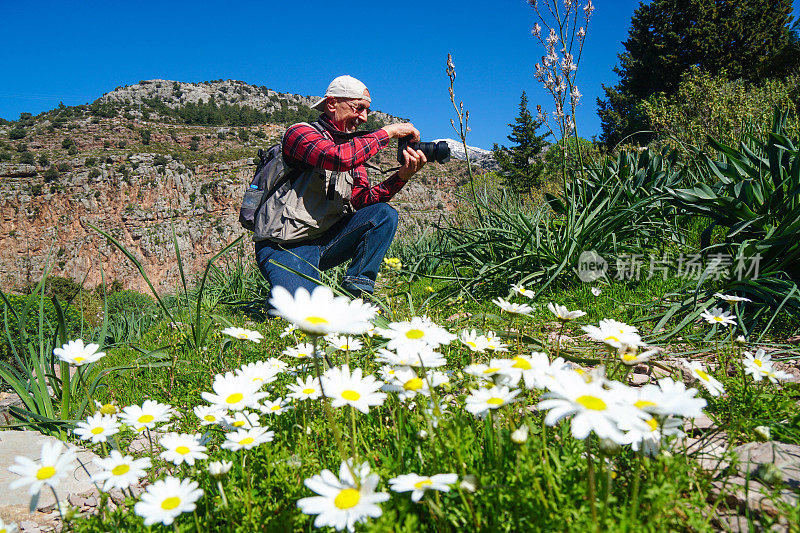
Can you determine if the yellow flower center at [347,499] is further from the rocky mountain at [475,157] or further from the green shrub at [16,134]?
the green shrub at [16,134]

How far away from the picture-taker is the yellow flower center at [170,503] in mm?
733

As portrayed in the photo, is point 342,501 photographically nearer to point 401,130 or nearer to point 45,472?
point 45,472

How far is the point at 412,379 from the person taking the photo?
931 mm

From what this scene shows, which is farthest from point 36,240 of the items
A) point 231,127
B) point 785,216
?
point 785,216

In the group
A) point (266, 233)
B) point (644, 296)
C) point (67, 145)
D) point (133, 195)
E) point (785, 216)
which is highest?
point (67, 145)

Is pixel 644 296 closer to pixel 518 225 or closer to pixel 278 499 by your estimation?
pixel 518 225

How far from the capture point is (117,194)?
46750 mm

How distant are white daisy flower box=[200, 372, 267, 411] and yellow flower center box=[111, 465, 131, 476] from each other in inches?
7.4

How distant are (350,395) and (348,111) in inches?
108

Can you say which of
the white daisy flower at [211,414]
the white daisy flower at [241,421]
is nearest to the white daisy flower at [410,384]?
the white daisy flower at [241,421]

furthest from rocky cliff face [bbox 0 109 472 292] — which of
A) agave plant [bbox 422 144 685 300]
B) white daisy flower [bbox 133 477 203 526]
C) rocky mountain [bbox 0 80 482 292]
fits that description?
white daisy flower [bbox 133 477 203 526]

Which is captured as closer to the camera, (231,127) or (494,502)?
(494,502)

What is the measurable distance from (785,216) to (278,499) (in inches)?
109

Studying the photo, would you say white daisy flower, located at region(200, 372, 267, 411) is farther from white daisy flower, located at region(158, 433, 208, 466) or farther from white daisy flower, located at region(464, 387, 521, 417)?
white daisy flower, located at region(464, 387, 521, 417)
